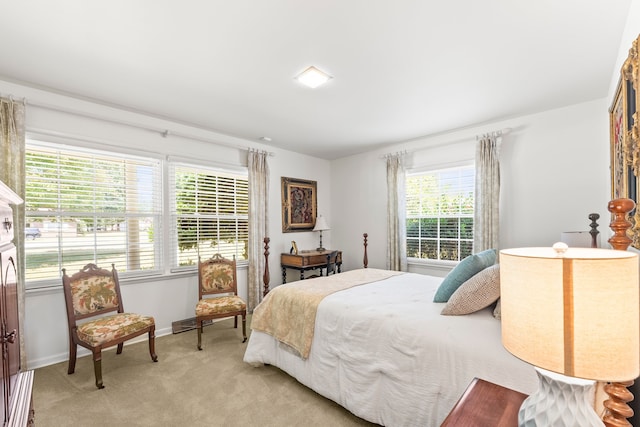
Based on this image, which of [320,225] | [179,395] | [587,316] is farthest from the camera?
[320,225]

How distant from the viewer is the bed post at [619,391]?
2.56 feet

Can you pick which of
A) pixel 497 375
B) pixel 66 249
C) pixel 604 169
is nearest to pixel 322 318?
pixel 497 375

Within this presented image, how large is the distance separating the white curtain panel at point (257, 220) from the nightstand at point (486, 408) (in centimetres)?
351

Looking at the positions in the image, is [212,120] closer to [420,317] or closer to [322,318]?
[322,318]

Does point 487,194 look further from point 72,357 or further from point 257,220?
point 72,357

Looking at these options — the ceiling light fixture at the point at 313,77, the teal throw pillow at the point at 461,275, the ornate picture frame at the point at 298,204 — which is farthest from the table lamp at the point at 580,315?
the ornate picture frame at the point at 298,204

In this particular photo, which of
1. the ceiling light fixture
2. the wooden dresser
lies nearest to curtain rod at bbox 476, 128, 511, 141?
the ceiling light fixture

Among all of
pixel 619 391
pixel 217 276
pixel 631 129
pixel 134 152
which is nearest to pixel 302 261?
pixel 217 276

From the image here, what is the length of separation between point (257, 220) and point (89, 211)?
6.45 feet

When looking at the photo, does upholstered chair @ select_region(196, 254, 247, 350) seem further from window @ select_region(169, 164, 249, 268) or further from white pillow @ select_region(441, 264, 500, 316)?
white pillow @ select_region(441, 264, 500, 316)

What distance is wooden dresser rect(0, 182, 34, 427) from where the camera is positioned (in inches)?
41.6

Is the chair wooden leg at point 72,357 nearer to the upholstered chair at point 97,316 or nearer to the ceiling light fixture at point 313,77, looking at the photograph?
the upholstered chair at point 97,316

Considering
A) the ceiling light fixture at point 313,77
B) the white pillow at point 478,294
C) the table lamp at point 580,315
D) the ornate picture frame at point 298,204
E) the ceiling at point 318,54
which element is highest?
the ceiling at point 318,54

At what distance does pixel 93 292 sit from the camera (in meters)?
2.82
